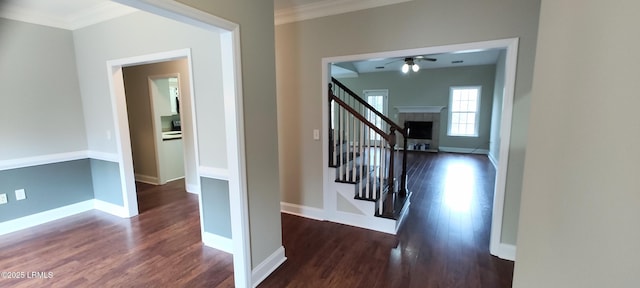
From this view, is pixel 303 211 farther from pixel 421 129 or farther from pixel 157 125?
pixel 421 129

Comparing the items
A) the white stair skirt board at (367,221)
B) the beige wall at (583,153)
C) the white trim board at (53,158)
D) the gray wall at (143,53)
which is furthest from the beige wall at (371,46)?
the white trim board at (53,158)

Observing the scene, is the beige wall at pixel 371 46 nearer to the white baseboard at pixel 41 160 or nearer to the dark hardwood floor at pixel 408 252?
the dark hardwood floor at pixel 408 252

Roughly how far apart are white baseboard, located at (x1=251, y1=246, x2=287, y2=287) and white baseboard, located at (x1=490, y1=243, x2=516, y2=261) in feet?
6.73

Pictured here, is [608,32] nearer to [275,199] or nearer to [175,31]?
[275,199]

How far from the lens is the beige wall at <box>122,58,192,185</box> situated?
4.45 meters

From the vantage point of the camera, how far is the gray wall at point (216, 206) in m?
2.65

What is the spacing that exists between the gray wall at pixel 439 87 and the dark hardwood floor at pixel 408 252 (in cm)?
442

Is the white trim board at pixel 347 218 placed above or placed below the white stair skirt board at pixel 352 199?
below

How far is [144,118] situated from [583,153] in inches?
227

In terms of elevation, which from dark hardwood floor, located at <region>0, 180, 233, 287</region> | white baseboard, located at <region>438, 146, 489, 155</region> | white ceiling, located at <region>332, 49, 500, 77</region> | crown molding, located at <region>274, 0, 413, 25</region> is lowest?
dark hardwood floor, located at <region>0, 180, 233, 287</region>

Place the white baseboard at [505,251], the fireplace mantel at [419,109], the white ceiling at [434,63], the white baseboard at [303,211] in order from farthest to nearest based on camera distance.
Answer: the fireplace mantel at [419,109]
the white ceiling at [434,63]
the white baseboard at [303,211]
the white baseboard at [505,251]

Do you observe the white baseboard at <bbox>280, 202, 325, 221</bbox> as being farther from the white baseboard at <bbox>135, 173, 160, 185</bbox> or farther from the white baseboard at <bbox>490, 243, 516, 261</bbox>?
the white baseboard at <bbox>135, 173, 160, 185</bbox>

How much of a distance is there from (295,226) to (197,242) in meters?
1.10

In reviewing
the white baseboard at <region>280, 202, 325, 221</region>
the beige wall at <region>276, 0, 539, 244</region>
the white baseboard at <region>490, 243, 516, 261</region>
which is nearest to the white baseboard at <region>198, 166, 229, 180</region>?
the beige wall at <region>276, 0, 539, 244</region>
